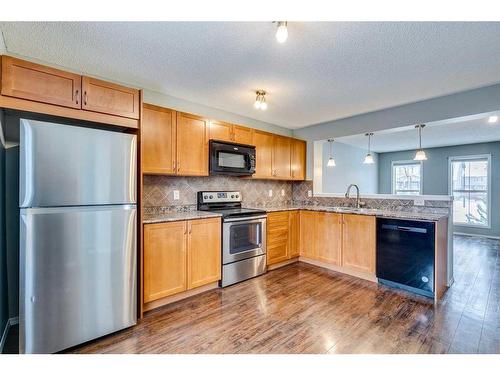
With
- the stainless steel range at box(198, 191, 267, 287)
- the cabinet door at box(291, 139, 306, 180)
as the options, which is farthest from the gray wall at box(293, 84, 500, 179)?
the stainless steel range at box(198, 191, 267, 287)

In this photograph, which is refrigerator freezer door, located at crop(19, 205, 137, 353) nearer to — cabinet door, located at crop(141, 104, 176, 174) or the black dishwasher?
cabinet door, located at crop(141, 104, 176, 174)

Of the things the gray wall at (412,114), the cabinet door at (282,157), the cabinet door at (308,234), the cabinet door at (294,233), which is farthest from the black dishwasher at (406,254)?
the cabinet door at (282,157)

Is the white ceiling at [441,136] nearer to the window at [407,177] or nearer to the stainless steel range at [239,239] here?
the window at [407,177]

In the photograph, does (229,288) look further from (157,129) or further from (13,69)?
(13,69)

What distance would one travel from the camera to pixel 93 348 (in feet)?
6.28

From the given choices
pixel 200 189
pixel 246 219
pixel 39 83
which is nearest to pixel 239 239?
pixel 246 219

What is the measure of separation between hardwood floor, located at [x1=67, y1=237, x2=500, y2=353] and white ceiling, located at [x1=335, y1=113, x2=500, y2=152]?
7.56 feet

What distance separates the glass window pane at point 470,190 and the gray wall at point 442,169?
155mm

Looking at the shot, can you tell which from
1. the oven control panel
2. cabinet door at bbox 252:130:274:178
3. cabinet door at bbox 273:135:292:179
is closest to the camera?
the oven control panel

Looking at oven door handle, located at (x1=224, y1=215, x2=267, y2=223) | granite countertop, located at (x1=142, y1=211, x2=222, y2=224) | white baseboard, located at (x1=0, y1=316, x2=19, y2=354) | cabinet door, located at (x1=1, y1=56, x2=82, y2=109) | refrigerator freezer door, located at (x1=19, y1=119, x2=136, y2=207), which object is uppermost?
cabinet door, located at (x1=1, y1=56, x2=82, y2=109)

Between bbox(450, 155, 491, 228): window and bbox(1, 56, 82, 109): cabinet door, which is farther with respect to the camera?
bbox(450, 155, 491, 228): window

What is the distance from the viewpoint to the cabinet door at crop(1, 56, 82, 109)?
1698 mm
